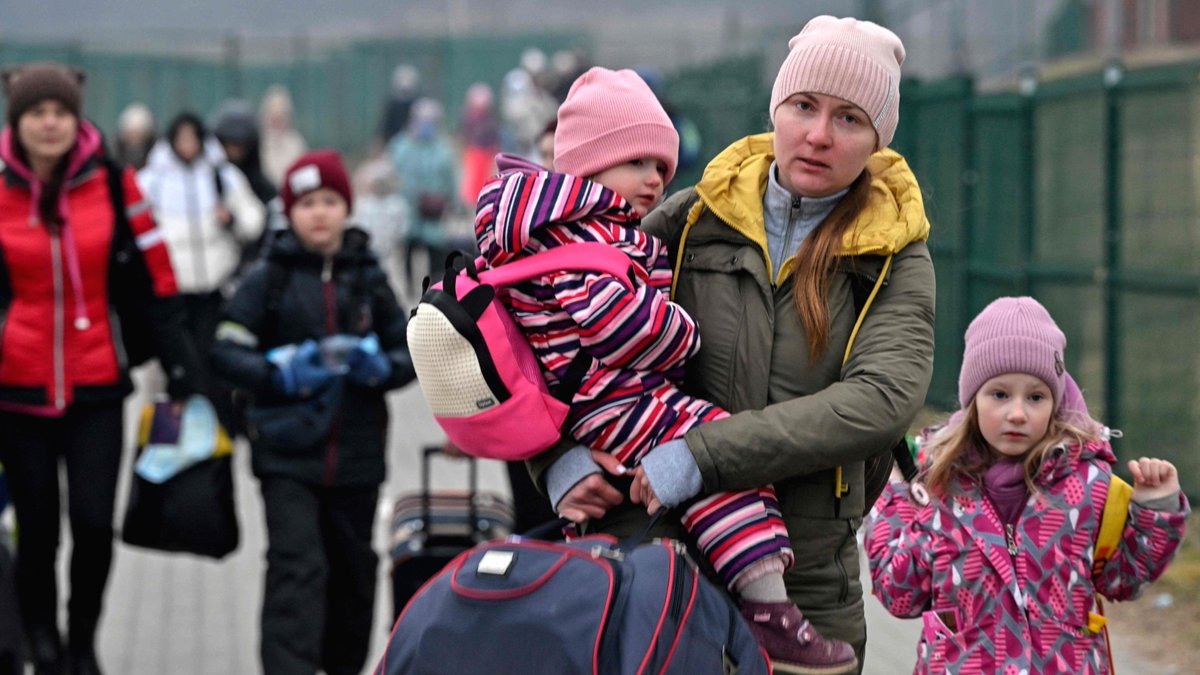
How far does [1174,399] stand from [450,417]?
231 inches

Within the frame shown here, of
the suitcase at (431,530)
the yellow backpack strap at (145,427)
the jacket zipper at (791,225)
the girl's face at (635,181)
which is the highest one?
the girl's face at (635,181)

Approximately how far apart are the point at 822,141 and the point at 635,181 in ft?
1.29

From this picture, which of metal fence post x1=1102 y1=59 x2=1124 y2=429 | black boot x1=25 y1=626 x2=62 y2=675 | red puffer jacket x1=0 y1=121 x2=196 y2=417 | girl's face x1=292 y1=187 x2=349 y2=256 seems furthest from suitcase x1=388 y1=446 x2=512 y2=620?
metal fence post x1=1102 y1=59 x2=1124 y2=429

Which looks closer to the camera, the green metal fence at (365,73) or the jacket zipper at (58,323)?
the jacket zipper at (58,323)

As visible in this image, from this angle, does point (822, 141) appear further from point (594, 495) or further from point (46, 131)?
point (46, 131)

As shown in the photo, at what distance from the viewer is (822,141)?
3.56m

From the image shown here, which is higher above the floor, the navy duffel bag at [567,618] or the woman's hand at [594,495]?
the woman's hand at [594,495]

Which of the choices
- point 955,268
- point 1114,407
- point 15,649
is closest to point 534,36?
point 955,268

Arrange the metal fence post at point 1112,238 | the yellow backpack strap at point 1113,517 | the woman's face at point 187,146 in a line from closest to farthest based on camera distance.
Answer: the yellow backpack strap at point 1113,517
the metal fence post at point 1112,238
the woman's face at point 187,146

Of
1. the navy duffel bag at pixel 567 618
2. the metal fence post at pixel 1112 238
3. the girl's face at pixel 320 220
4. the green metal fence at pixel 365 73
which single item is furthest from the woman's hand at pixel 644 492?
the green metal fence at pixel 365 73

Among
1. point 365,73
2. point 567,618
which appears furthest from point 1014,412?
point 365,73

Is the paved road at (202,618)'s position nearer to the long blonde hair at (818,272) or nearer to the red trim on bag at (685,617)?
the long blonde hair at (818,272)

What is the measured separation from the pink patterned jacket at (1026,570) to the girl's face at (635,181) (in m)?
1.04

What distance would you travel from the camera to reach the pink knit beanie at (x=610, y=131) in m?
3.74
